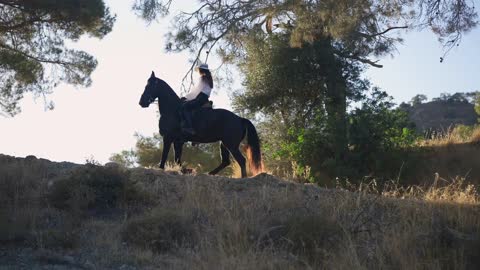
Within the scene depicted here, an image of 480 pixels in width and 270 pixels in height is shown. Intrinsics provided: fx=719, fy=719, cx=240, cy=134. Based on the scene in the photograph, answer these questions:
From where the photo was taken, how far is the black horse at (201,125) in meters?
15.6

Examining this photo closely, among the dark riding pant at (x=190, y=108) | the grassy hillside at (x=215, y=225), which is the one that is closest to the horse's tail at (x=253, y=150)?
the dark riding pant at (x=190, y=108)

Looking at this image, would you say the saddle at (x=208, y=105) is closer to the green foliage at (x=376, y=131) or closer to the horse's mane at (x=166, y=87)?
the horse's mane at (x=166, y=87)

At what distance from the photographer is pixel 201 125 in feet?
51.1

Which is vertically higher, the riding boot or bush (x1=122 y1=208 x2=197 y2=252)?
the riding boot

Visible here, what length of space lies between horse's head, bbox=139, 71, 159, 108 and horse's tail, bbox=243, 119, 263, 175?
209cm

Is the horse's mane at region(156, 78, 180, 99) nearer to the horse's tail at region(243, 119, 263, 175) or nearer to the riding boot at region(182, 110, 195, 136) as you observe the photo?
the riding boot at region(182, 110, 195, 136)

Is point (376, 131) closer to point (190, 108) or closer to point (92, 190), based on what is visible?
point (190, 108)

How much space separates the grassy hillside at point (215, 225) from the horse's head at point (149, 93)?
11.4 ft

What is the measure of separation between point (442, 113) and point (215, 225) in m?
53.0

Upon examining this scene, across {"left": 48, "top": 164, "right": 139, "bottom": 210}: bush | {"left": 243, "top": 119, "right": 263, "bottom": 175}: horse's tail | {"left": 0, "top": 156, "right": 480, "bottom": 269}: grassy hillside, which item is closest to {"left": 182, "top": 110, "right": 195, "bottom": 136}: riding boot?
{"left": 243, "top": 119, "right": 263, "bottom": 175}: horse's tail

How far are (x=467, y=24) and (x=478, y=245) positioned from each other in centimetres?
650

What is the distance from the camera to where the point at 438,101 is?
213 ft

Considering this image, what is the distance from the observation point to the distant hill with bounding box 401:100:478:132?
5531 centimetres

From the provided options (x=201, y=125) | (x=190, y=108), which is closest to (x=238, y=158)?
(x=201, y=125)
